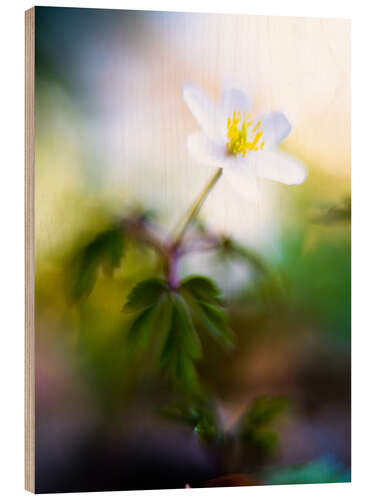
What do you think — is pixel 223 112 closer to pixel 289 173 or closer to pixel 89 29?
pixel 289 173

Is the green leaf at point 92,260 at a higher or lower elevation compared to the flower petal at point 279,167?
lower

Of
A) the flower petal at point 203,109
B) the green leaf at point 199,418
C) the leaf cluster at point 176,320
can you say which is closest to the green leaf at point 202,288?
the leaf cluster at point 176,320

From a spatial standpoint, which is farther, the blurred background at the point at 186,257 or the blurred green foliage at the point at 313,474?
the blurred green foliage at the point at 313,474

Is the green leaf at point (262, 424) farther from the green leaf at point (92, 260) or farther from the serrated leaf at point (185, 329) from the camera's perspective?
the green leaf at point (92, 260)

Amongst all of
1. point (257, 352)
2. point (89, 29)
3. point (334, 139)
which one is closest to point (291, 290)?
point (257, 352)

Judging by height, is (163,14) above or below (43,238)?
above

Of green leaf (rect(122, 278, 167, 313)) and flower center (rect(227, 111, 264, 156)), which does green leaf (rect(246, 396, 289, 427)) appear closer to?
green leaf (rect(122, 278, 167, 313))

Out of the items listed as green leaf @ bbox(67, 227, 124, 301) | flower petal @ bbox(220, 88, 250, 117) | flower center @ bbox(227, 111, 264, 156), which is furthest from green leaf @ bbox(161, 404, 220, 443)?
flower petal @ bbox(220, 88, 250, 117)
